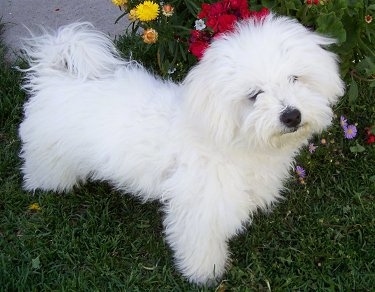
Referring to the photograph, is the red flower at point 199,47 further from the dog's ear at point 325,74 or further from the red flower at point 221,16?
the dog's ear at point 325,74

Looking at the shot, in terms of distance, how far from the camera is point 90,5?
178 inches

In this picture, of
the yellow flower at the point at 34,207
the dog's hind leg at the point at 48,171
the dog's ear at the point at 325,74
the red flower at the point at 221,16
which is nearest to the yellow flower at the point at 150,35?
the red flower at the point at 221,16

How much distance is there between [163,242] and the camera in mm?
2914

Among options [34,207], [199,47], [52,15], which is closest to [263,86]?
[199,47]

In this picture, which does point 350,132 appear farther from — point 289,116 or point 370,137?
point 289,116

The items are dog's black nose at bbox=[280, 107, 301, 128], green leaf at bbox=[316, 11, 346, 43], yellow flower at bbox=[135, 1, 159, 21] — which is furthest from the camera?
→ yellow flower at bbox=[135, 1, 159, 21]

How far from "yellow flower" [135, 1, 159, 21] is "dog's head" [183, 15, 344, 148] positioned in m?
0.74

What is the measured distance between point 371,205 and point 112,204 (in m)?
1.38

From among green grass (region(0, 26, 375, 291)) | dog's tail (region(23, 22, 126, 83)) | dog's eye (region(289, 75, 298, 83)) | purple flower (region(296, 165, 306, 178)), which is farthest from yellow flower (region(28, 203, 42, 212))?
dog's eye (region(289, 75, 298, 83))

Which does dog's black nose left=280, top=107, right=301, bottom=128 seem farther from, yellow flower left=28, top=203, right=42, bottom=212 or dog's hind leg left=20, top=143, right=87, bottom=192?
yellow flower left=28, top=203, right=42, bottom=212

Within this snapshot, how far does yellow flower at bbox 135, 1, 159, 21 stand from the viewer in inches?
113

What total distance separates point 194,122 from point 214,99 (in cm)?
19

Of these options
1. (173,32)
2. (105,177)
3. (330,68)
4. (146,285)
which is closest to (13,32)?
(173,32)

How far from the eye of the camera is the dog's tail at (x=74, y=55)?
2.65 meters
